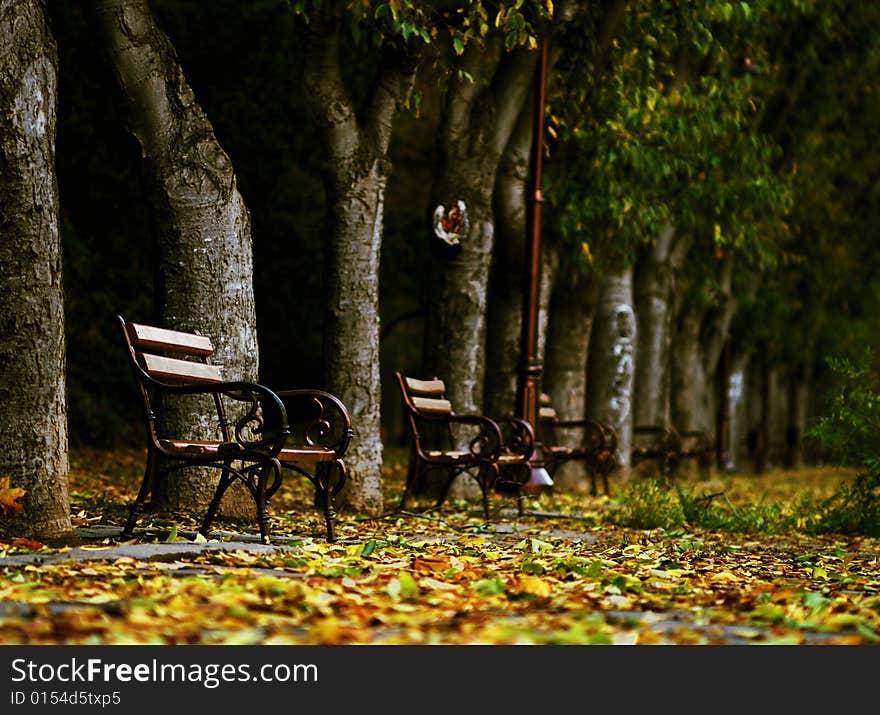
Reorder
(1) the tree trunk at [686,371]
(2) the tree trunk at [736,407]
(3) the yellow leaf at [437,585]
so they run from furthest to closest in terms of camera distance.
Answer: (2) the tree trunk at [736,407]
(1) the tree trunk at [686,371]
(3) the yellow leaf at [437,585]

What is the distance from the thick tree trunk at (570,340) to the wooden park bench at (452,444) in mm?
3725

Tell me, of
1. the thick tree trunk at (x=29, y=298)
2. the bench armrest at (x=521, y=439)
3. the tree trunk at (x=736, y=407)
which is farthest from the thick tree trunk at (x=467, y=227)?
the tree trunk at (x=736, y=407)

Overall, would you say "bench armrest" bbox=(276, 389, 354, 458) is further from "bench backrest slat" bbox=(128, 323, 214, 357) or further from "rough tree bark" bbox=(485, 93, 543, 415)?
"rough tree bark" bbox=(485, 93, 543, 415)

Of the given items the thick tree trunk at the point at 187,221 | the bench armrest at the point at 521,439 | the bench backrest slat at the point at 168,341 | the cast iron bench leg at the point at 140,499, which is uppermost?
the thick tree trunk at the point at 187,221

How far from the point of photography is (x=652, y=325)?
2117 cm

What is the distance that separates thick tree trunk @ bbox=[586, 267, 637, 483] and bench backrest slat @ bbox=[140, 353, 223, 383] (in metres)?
10.8

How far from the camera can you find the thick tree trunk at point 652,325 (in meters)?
21.2

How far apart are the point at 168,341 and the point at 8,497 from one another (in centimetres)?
146

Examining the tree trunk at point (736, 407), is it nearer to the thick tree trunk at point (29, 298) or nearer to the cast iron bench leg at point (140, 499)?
the cast iron bench leg at point (140, 499)

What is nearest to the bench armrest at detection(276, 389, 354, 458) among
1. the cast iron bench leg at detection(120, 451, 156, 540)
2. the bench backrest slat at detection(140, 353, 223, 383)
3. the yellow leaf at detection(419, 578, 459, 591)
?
the bench backrest slat at detection(140, 353, 223, 383)

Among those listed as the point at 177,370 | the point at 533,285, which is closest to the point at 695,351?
the point at 533,285

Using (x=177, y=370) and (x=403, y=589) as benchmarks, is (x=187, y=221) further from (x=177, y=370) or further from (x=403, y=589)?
(x=403, y=589)

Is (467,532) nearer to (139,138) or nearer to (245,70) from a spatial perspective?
(139,138)

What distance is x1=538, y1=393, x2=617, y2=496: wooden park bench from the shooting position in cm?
1524
